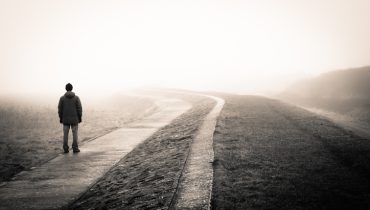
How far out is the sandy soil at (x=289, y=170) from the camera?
631cm

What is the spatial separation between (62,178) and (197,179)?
424cm

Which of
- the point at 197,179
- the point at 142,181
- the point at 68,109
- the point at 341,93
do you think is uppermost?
the point at 341,93

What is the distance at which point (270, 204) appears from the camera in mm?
6172

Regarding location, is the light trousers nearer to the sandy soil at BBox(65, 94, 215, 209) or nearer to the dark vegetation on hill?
the sandy soil at BBox(65, 94, 215, 209)

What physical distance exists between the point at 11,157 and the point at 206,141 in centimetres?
795

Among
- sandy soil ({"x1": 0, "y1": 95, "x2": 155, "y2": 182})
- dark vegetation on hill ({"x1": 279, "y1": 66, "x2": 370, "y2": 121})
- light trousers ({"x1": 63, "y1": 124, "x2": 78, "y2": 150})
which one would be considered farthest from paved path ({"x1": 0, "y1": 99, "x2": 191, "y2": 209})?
dark vegetation on hill ({"x1": 279, "y1": 66, "x2": 370, "y2": 121})

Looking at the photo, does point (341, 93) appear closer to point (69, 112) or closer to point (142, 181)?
point (69, 112)

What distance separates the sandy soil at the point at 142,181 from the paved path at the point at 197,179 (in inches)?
7.9

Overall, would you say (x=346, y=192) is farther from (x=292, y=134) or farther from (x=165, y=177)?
(x=292, y=134)

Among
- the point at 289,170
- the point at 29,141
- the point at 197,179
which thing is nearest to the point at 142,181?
the point at 197,179

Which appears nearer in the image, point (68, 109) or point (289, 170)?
point (289, 170)

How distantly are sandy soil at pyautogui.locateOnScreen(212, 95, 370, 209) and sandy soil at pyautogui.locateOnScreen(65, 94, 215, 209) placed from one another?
1.11 meters

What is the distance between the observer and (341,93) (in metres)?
40.7

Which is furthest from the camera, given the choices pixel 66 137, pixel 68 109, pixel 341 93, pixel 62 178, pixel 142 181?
pixel 341 93
